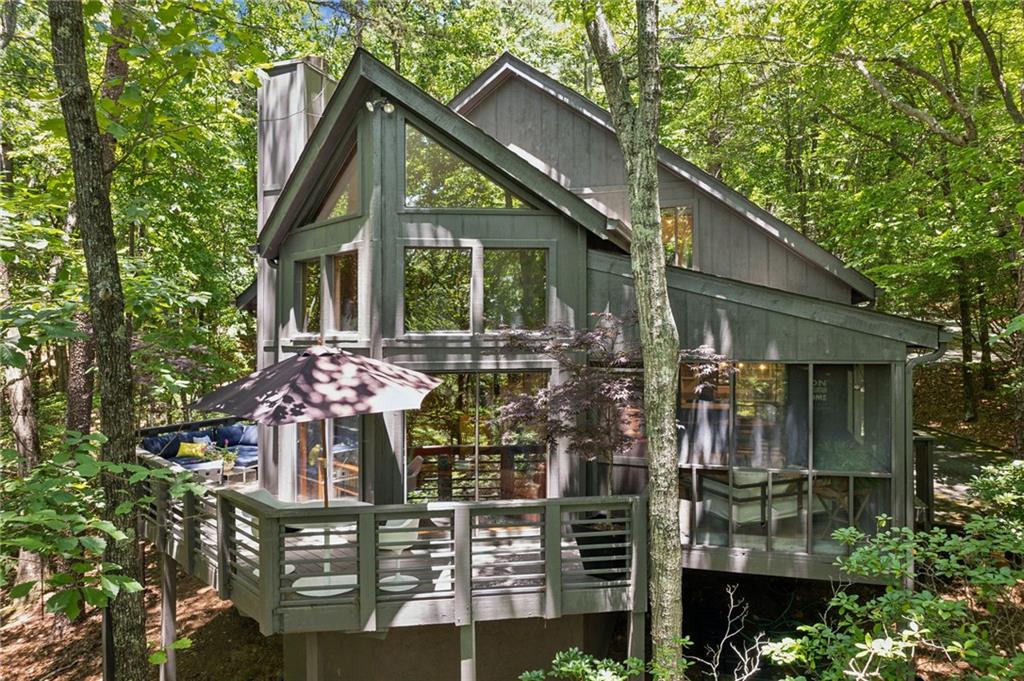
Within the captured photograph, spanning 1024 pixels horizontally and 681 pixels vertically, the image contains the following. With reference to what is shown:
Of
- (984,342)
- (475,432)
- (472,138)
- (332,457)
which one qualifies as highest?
(472,138)

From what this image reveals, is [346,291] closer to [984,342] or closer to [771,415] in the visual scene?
[771,415]

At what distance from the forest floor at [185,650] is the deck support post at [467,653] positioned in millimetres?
3774

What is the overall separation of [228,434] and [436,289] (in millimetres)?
7641

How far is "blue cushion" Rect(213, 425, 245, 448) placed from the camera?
12.4 metres

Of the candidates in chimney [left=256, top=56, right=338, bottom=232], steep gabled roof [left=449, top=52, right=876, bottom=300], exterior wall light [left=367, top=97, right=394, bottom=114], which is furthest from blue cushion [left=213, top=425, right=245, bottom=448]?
steep gabled roof [left=449, top=52, right=876, bottom=300]

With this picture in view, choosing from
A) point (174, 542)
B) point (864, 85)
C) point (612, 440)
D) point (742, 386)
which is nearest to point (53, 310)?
point (174, 542)

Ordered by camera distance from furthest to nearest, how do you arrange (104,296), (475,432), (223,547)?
(475,432) < (223,547) < (104,296)

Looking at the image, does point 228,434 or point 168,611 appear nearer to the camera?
point 168,611

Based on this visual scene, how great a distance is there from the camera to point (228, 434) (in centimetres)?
1267

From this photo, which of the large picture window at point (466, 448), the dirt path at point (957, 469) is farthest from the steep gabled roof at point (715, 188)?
the large picture window at point (466, 448)

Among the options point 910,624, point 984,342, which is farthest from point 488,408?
point 984,342

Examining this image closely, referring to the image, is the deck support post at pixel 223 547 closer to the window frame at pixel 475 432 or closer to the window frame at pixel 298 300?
the window frame at pixel 475 432

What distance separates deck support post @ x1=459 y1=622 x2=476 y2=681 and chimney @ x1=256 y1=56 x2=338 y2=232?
7386 mm

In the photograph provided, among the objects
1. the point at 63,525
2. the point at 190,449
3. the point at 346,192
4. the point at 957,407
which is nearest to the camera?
the point at 63,525
